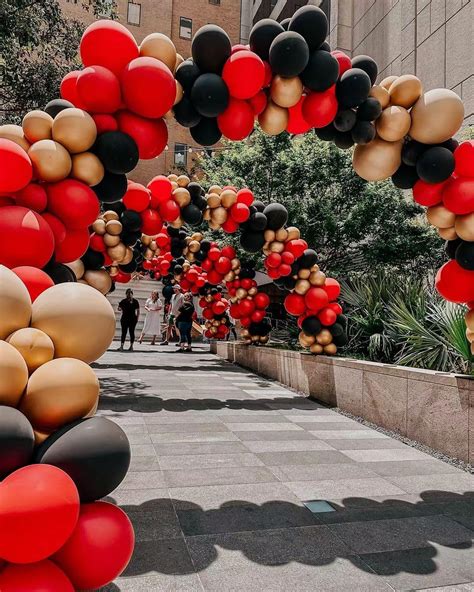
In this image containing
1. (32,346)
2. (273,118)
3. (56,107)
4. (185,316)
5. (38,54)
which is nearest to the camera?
(32,346)

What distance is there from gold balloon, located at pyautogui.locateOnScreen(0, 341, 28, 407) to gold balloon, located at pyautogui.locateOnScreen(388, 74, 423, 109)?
3.31 metres

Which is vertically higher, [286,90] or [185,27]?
[185,27]

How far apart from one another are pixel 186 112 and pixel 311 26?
3.60 feet

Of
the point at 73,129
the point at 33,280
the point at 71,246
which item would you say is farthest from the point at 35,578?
the point at 73,129

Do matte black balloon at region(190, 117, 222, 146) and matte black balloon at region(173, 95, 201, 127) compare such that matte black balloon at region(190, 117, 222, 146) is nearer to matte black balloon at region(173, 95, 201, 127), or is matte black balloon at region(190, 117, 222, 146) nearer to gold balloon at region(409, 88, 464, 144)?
matte black balloon at region(173, 95, 201, 127)

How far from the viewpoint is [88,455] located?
1700 mm

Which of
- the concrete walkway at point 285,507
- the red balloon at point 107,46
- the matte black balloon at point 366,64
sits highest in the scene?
the matte black balloon at point 366,64

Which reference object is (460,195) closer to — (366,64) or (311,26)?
(366,64)

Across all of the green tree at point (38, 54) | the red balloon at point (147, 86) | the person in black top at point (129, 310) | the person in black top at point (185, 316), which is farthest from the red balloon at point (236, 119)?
the person in black top at point (185, 316)

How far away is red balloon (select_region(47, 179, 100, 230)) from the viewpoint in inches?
112

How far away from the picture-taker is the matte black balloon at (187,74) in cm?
335

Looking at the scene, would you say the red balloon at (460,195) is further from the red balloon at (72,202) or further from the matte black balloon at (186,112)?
the red balloon at (72,202)

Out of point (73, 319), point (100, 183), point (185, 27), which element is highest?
point (185, 27)

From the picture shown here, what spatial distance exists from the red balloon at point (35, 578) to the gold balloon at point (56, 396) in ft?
1.55
